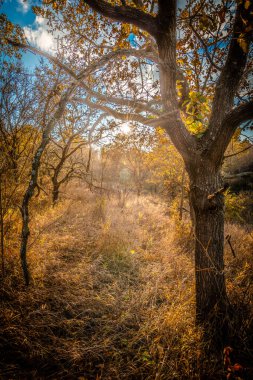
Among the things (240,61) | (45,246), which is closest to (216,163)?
(240,61)

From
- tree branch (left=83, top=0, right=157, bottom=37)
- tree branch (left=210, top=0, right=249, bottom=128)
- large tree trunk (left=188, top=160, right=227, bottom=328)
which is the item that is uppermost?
tree branch (left=83, top=0, right=157, bottom=37)

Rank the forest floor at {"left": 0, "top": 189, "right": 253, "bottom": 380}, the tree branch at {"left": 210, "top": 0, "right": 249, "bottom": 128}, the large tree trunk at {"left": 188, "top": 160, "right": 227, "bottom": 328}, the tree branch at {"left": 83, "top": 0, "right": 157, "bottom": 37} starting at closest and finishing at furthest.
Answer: the forest floor at {"left": 0, "top": 189, "right": 253, "bottom": 380} → the tree branch at {"left": 83, "top": 0, "right": 157, "bottom": 37} → the tree branch at {"left": 210, "top": 0, "right": 249, "bottom": 128} → the large tree trunk at {"left": 188, "top": 160, "right": 227, "bottom": 328}

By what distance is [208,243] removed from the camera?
215 cm

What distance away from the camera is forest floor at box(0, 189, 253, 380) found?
5.61 ft

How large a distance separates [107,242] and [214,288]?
289 cm

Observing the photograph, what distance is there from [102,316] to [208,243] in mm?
1877

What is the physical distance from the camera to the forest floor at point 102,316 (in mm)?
1710

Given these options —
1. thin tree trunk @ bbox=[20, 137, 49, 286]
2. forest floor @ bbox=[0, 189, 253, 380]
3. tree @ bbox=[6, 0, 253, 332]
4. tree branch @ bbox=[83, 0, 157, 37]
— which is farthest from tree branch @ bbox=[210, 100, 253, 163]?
thin tree trunk @ bbox=[20, 137, 49, 286]

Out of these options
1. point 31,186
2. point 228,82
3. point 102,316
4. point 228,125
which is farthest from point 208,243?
point 31,186

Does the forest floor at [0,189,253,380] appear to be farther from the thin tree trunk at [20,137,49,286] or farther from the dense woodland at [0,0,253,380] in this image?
the thin tree trunk at [20,137,49,286]

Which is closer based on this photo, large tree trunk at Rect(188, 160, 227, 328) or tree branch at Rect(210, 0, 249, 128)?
tree branch at Rect(210, 0, 249, 128)

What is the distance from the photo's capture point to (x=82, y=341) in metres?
1.99

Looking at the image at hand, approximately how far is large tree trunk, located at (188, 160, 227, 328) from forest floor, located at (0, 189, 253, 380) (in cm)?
30

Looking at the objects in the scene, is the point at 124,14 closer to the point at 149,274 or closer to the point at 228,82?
the point at 228,82
